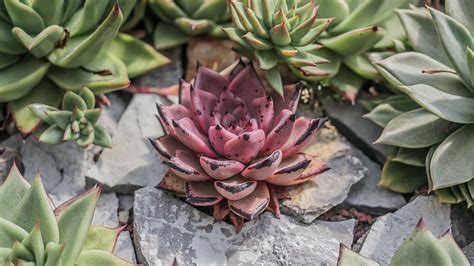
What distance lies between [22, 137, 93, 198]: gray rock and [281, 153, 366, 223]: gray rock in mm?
870

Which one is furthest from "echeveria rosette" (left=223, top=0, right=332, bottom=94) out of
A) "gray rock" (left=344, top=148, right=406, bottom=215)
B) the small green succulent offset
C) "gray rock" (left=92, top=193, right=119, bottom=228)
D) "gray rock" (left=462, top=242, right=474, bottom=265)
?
"gray rock" (left=462, top=242, right=474, bottom=265)

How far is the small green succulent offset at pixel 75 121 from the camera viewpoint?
2975 mm

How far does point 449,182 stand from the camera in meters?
2.79

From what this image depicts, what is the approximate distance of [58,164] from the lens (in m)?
3.19

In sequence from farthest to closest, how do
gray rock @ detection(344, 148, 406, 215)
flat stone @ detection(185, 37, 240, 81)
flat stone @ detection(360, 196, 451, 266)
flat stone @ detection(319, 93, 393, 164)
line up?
flat stone @ detection(185, 37, 240, 81)
flat stone @ detection(319, 93, 393, 164)
gray rock @ detection(344, 148, 406, 215)
flat stone @ detection(360, 196, 451, 266)

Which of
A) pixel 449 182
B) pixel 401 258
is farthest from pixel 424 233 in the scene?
pixel 449 182

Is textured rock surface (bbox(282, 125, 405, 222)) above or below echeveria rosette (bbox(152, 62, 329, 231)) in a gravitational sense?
below

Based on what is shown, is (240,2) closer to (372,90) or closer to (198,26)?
(198,26)

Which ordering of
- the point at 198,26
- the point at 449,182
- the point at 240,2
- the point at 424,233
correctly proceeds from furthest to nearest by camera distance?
the point at 198,26, the point at 240,2, the point at 449,182, the point at 424,233

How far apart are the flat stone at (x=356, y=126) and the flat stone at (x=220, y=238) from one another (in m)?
Result: 0.39

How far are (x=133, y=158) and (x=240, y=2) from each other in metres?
0.79

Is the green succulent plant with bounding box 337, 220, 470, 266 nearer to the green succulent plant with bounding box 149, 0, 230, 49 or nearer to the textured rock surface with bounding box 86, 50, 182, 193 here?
the textured rock surface with bounding box 86, 50, 182, 193

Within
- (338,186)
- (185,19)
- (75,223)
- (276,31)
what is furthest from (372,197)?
(75,223)

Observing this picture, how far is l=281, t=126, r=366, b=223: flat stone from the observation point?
2.96m
